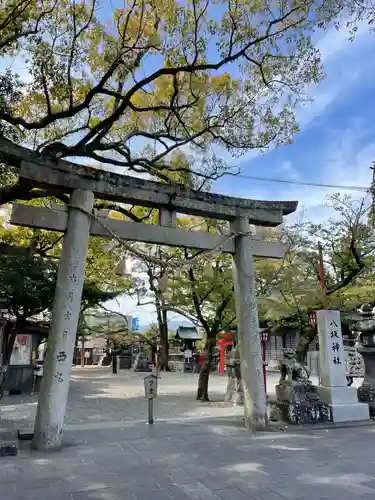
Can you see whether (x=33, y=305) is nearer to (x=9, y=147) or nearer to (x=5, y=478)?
(x=9, y=147)

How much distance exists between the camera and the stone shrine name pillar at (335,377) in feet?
29.8

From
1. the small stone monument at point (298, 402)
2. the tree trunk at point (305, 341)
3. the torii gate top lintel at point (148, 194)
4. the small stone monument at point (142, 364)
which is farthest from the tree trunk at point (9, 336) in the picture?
the small stone monument at point (142, 364)

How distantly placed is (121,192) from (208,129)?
2968mm

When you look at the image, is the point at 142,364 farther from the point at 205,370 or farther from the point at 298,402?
the point at 298,402

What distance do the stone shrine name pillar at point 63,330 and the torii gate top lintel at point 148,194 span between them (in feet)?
1.09

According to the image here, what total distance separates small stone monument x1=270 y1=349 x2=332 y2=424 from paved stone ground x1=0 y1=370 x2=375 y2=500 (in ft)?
2.11

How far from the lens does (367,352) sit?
10.9 metres

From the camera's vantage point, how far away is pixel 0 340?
673 inches

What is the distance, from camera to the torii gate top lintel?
7150mm

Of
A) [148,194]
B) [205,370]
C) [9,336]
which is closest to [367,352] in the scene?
[205,370]

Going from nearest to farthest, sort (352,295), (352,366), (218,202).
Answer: (218,202)
(352,366)
(352,295)

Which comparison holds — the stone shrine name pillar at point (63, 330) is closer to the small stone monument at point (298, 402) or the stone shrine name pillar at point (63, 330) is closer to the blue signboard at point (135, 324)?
the small stone monument at point (298, 402)

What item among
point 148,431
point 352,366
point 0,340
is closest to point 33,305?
point 0,340

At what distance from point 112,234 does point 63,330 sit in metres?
1.94
